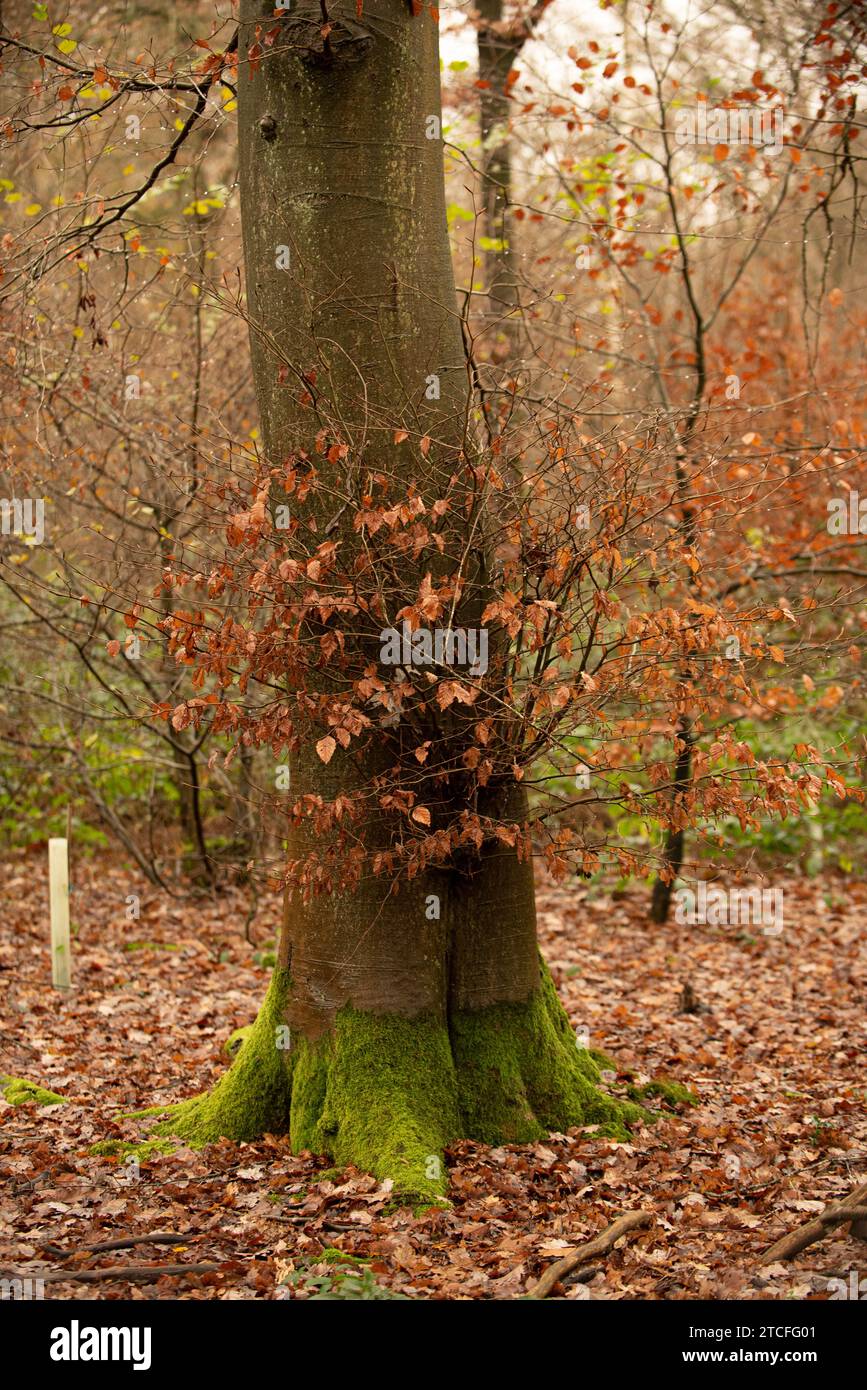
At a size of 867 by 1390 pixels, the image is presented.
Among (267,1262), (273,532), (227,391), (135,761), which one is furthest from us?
(135,761)

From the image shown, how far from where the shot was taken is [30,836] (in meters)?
12.1

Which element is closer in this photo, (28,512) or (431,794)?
(431,794)

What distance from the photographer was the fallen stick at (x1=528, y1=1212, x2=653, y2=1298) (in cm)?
368

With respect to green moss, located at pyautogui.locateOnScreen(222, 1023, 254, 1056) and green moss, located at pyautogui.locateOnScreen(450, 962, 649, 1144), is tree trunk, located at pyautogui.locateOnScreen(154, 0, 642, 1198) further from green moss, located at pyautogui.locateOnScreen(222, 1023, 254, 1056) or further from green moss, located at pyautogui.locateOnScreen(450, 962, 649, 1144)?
green moss, located at pyautogui.locateOnScreen(222, 1023, 254, 1056)

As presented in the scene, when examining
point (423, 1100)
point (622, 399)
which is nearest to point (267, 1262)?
point (423, 1100)

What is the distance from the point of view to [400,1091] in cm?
480

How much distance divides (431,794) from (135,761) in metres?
6.14

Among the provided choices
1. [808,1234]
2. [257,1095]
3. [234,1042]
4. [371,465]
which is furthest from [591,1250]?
[371,465]

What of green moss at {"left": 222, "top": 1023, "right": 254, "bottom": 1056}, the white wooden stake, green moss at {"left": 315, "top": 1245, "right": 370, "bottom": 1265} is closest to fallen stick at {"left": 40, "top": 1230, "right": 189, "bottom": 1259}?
green moss at {"left": 315, "top": 1245, "right": 370, "bottom": 1265}

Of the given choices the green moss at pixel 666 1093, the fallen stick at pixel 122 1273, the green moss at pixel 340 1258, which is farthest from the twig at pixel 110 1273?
the green moss at pixel 666 1093

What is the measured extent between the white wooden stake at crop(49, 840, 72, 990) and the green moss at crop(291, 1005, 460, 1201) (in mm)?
3312

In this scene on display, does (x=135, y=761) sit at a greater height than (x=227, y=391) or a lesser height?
lesser

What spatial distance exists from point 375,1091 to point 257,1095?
0.63 meters
